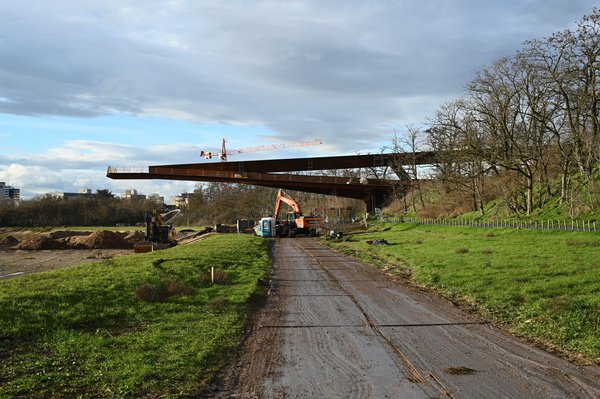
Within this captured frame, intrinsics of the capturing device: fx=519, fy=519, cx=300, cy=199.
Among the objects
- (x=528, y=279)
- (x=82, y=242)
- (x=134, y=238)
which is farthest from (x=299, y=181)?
(x=528, y=279)

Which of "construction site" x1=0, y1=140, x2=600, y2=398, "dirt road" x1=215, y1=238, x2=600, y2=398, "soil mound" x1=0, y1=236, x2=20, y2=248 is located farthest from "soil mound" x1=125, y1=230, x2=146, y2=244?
"dirt road" x1=215, y1=238, x2=600, y2=398

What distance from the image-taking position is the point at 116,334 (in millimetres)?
9594

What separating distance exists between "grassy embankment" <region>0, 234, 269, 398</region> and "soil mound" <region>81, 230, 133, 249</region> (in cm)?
5163

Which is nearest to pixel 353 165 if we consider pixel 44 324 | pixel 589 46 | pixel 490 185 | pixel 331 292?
pixel 490 185

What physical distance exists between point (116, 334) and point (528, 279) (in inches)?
424

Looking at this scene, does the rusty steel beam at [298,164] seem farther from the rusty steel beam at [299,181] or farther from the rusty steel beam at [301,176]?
the rusty steel beam at [299,181]

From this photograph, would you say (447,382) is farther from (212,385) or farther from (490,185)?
(490,185)

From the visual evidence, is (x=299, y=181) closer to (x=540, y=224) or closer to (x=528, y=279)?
(x=540, y=224)

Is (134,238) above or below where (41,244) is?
above

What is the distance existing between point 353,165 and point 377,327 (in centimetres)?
7594

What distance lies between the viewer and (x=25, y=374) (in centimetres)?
689

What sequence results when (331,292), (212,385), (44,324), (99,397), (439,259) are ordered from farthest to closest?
(439,259)
(331,292)
(44,324)
(212,385)
(99,397)

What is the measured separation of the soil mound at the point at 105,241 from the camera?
65.8 metres

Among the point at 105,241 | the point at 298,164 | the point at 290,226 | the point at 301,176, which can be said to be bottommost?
the point at 105,241
